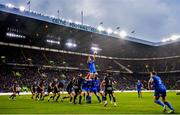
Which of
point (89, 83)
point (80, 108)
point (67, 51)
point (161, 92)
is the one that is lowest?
point (80, 108)

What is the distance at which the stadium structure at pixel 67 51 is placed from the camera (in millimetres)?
61750

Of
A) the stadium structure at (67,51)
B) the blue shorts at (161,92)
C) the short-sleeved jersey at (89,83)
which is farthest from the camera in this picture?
the stadium structure at (67,51)

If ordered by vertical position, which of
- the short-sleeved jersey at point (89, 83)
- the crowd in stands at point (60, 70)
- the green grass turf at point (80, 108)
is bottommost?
the green grass turf at point (80, 108)

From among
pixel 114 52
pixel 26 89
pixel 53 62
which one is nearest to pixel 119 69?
pixel 114 52

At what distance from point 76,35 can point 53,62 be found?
367 inches

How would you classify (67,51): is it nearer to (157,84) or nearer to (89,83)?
(89,83)

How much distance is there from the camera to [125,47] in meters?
88.9

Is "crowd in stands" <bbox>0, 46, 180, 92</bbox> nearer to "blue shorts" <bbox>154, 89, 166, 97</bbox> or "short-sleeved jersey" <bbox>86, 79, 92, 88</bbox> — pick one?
"short-sleeved jersey" <bbox>86, 79, 92, 88</bbox>

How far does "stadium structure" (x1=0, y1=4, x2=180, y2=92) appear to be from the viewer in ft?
203

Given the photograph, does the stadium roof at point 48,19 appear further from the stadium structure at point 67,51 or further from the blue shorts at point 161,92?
the blue shorts at point 161,92

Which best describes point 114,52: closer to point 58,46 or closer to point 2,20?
point 58,46

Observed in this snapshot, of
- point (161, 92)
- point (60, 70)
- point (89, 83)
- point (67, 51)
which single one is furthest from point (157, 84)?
point (67, 51)

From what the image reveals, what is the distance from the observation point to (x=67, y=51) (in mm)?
79062

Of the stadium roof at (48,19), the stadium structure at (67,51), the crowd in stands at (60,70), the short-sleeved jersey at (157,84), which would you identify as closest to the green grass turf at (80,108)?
the short-sleeved jersey at (157,84)
